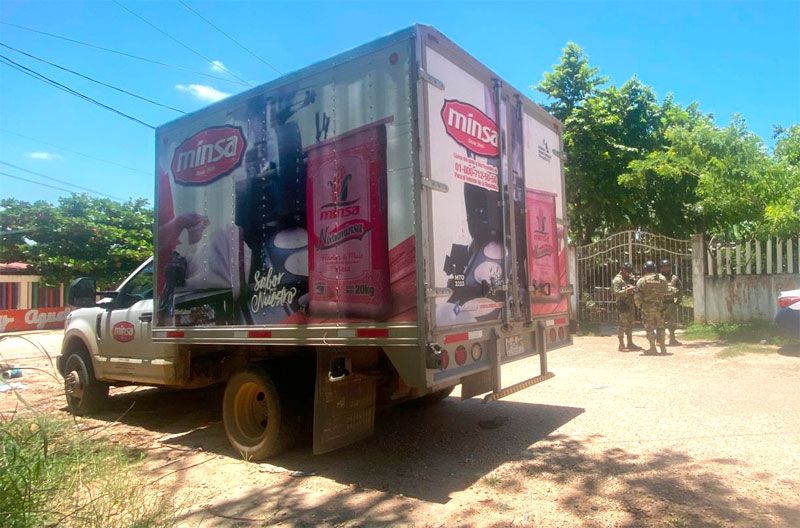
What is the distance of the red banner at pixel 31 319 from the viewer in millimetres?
22562

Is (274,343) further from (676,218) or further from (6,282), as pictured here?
(6,282)

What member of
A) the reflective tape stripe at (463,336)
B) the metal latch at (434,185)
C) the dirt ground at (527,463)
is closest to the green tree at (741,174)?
the dirt ground at (527,463)

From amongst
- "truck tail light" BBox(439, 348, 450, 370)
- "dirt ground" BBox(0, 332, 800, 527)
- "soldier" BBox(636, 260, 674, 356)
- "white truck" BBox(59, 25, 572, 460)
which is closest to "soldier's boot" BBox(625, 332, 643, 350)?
"soldier" BBox(636, 260, 674, 356)

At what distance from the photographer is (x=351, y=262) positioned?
419 cm

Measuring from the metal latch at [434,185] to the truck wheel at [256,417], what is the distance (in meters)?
2.12

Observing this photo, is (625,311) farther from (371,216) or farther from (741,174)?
(371,216)

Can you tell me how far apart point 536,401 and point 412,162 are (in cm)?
391

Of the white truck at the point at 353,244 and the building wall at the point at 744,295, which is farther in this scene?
the building wall at the point at 744,295

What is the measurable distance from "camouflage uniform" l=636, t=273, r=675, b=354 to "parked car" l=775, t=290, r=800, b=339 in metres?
1.70

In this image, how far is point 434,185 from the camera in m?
4.05

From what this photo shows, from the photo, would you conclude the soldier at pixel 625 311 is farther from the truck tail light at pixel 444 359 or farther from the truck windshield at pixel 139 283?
the truck windshield at pixel 139 283

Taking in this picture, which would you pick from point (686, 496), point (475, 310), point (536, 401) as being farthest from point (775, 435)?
point (475, 310)

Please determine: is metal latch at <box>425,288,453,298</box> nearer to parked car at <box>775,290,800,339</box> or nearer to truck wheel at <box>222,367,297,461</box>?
truck wheel at <box>222,367,297,461</box>

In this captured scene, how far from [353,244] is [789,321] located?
27.1 feet
